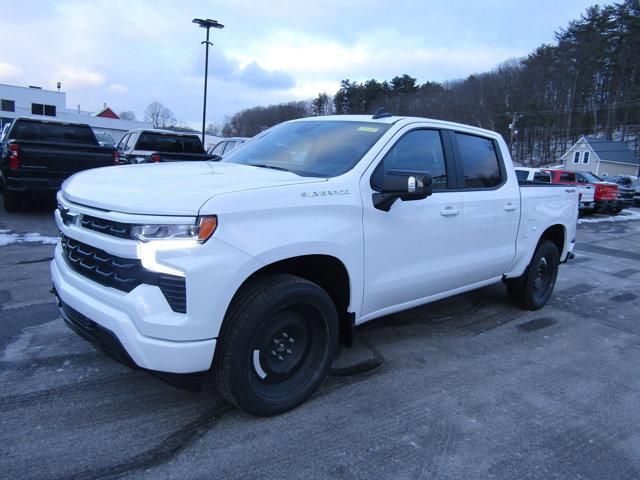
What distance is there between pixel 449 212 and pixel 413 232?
498 mm

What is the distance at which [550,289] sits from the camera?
5.88 m

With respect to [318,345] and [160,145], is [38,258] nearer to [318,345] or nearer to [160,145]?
[318,345]

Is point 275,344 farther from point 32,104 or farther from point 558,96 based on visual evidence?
point 558,96

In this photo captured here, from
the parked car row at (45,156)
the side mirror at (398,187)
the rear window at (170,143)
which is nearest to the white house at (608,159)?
the rear window at (170,143)

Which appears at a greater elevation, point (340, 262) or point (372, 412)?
point (340, 262)

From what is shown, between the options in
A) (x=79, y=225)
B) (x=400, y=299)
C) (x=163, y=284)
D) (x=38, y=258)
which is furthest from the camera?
(x=38, y=258)

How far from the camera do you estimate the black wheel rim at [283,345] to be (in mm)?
2934

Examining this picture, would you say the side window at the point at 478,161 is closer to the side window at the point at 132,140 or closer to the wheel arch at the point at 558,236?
the wheel arch at the point at 558,236

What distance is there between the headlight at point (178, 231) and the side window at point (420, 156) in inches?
59.9

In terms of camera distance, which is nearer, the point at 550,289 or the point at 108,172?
the point at 108,172

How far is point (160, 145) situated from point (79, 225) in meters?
12.3

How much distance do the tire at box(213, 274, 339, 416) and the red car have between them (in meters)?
17.9

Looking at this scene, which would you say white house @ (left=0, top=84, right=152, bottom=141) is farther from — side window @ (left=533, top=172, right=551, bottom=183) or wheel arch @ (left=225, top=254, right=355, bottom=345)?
wheel arch @ (left=225, top=254, right=355, bottom=345)

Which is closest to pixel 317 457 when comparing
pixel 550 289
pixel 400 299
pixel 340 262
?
pixel 340 262
